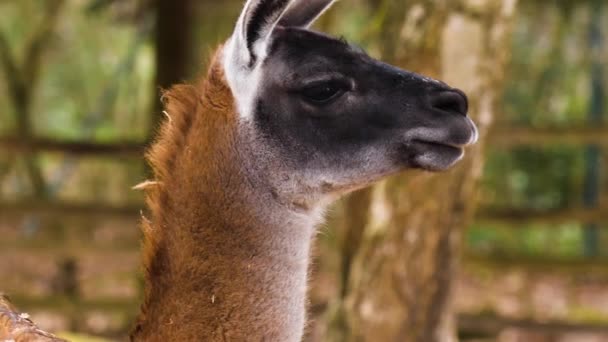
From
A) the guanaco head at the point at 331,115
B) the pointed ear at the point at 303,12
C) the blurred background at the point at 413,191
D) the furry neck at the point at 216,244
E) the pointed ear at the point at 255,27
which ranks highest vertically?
the blurred background at the point at 413,191

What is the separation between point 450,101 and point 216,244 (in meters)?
0.80

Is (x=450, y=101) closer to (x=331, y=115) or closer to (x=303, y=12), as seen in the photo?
(x=331, y=115)

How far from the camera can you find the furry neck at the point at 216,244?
2.70m

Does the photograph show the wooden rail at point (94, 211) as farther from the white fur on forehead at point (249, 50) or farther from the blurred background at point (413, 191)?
the white fur on forehead at point (249, 50)

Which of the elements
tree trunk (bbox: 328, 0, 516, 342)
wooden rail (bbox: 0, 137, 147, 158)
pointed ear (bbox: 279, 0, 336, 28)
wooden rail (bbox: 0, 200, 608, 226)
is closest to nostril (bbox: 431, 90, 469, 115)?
pointed ear (bbox: 279, 0, 336, 28)

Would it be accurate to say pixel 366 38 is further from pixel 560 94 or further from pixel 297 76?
pixel 560 94

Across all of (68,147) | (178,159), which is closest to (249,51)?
(178,159)

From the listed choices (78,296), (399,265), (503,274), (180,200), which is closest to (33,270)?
(78,296)

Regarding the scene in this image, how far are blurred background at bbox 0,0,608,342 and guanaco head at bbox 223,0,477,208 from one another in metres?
1.75

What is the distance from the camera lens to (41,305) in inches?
329

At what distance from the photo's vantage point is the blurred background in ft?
15.1

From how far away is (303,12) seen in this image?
304 cm

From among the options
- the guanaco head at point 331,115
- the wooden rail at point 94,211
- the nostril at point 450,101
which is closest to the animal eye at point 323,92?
the guanaco head at point 331,115

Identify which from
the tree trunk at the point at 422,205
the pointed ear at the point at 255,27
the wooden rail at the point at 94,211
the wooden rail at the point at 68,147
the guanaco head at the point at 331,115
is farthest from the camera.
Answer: the wooden rail at the point at 68,147
